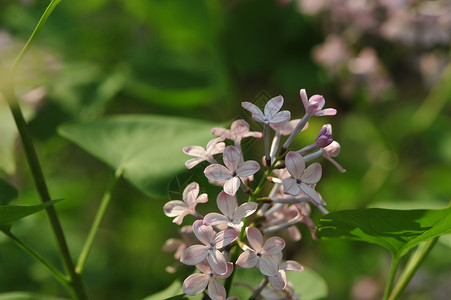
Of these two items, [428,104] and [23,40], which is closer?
[23,40]

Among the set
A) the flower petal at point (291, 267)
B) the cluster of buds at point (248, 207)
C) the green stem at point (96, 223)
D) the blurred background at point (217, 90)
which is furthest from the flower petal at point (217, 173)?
the blurred background at point (217, 90)

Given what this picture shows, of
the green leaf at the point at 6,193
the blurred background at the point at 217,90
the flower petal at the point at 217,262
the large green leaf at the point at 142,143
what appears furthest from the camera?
the blurred background at the point at 217,90

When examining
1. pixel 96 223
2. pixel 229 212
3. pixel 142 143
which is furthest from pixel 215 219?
pixel 142 143

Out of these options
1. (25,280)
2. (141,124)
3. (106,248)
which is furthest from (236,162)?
(106,248)

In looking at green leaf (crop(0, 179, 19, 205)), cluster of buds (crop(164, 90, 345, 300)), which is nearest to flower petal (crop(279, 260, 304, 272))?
cluster of buds (crop(164, 90, 345, 300))

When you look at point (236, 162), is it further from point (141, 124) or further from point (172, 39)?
point (172, 39)

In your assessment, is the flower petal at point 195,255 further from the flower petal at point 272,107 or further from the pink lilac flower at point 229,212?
the flower petal at point 272,107
